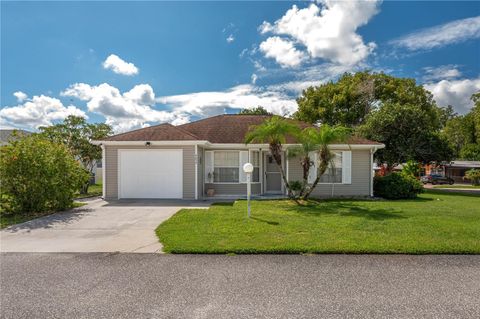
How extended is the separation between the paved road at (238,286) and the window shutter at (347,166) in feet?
30.9

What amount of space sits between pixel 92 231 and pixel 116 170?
639 cm

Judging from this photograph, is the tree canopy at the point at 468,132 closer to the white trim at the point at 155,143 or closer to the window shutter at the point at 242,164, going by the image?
the window shutter at the point at 242,164

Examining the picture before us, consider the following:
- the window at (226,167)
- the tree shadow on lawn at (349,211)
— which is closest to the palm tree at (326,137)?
the tree shadow on lawn at (349,211)

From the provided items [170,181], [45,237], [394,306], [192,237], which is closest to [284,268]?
[394,306]

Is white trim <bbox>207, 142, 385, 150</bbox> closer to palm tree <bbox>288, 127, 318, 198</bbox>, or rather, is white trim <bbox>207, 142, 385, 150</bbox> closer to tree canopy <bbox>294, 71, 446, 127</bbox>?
palm tree <bbox>288, 127, 318, 198</bbox>

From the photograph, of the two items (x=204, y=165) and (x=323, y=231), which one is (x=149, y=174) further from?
(x=323, y=231)

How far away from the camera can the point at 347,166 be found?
14680mm

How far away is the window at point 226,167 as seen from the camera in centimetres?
1475

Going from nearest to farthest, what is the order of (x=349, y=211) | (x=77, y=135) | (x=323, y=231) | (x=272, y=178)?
(x=323, y=231) < (x=349, y=211) < (x=272, y=178) < (x=77, y=135)

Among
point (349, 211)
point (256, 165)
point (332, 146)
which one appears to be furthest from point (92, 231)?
point (332, 146)

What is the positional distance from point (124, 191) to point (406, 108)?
63.3ft

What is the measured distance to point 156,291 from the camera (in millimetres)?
4020

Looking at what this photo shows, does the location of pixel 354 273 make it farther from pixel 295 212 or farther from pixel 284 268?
pixel 295 212

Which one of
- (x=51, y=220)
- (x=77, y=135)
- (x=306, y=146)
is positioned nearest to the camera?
(x=51, y=220)
